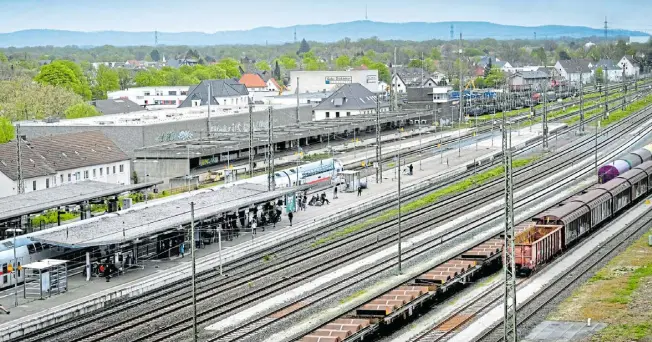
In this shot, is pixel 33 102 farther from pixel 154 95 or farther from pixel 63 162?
pixel 154 95

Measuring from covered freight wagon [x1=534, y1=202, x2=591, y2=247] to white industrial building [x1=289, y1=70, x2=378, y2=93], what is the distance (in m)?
127

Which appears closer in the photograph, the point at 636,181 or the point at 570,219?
the point at 570,219

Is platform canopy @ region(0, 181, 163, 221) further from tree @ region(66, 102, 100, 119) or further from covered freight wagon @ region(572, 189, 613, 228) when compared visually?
tree @ region(66, 102, 100, 119)

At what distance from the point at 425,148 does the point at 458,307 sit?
72316mm

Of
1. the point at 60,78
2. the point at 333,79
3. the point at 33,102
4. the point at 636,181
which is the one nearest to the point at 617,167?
the point at 636,181

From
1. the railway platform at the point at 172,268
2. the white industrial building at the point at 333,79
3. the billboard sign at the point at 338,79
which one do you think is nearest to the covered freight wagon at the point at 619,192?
the railway platform at the point at 172,268

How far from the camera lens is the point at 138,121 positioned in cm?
10588

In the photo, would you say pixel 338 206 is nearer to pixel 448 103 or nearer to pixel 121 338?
pixel 121 338

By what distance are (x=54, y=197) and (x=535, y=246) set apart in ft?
95.9

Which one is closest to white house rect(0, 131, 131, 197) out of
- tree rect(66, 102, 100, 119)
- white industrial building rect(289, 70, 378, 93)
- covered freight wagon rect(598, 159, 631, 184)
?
tree rect(66, 102, 100, 119)

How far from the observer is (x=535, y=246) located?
179ft

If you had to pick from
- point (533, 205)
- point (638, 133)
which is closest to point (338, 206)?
point (533, 205)

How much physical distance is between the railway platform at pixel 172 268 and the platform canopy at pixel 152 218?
6.91ft

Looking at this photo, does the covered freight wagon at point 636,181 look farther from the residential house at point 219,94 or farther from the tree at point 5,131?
the residential house at point 219,94
